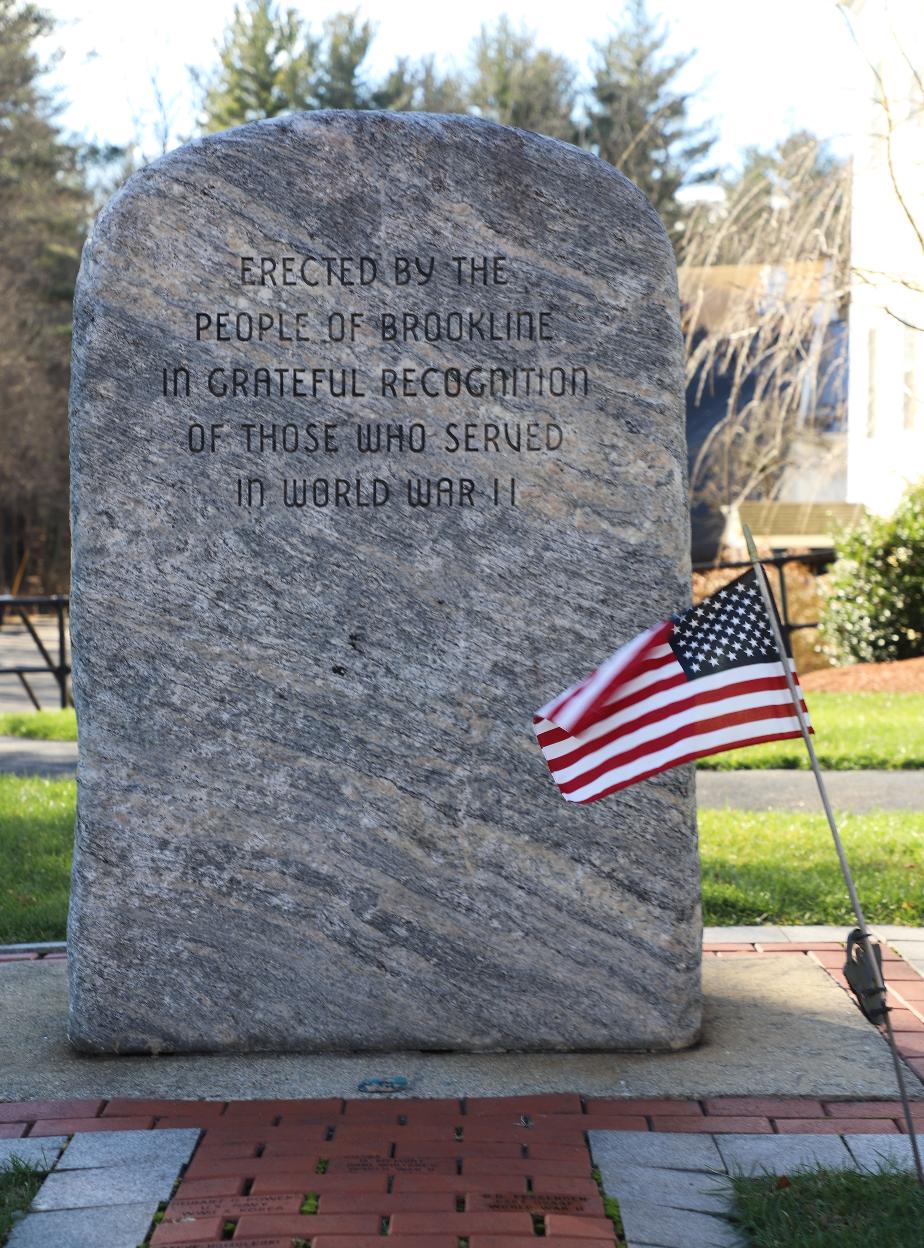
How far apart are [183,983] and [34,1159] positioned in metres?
0.82

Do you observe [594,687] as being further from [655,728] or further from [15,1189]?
[15,1189]

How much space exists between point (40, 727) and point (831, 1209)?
8434 millimetres

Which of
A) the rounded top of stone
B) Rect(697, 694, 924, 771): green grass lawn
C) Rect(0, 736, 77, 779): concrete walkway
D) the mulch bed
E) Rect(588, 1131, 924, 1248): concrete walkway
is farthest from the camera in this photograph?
the mulch bed

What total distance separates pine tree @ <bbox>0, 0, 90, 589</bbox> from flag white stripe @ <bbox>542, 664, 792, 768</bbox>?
88.5 feet

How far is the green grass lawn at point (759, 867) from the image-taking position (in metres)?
5.55

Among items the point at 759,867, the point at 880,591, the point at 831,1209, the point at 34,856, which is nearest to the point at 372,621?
the point at 831,1209

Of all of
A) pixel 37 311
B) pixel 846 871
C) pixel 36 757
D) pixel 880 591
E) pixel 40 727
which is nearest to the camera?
pixel 846 871

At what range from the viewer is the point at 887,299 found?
17.1 metres

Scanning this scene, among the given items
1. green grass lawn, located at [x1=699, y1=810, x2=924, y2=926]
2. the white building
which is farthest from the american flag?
the white building

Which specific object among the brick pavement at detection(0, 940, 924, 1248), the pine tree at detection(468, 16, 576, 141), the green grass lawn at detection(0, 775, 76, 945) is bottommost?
Result: the brick pavement at detection(0, 940, 924, 1248)

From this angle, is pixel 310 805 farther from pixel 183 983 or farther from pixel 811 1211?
pixel 811 1211

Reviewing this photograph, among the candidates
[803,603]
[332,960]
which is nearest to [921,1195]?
[332,960]

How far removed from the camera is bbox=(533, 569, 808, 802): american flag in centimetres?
330

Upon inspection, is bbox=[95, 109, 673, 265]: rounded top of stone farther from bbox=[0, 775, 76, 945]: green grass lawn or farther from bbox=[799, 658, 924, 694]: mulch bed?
bbox=[799, 658, 924, 694]: mulch bed
